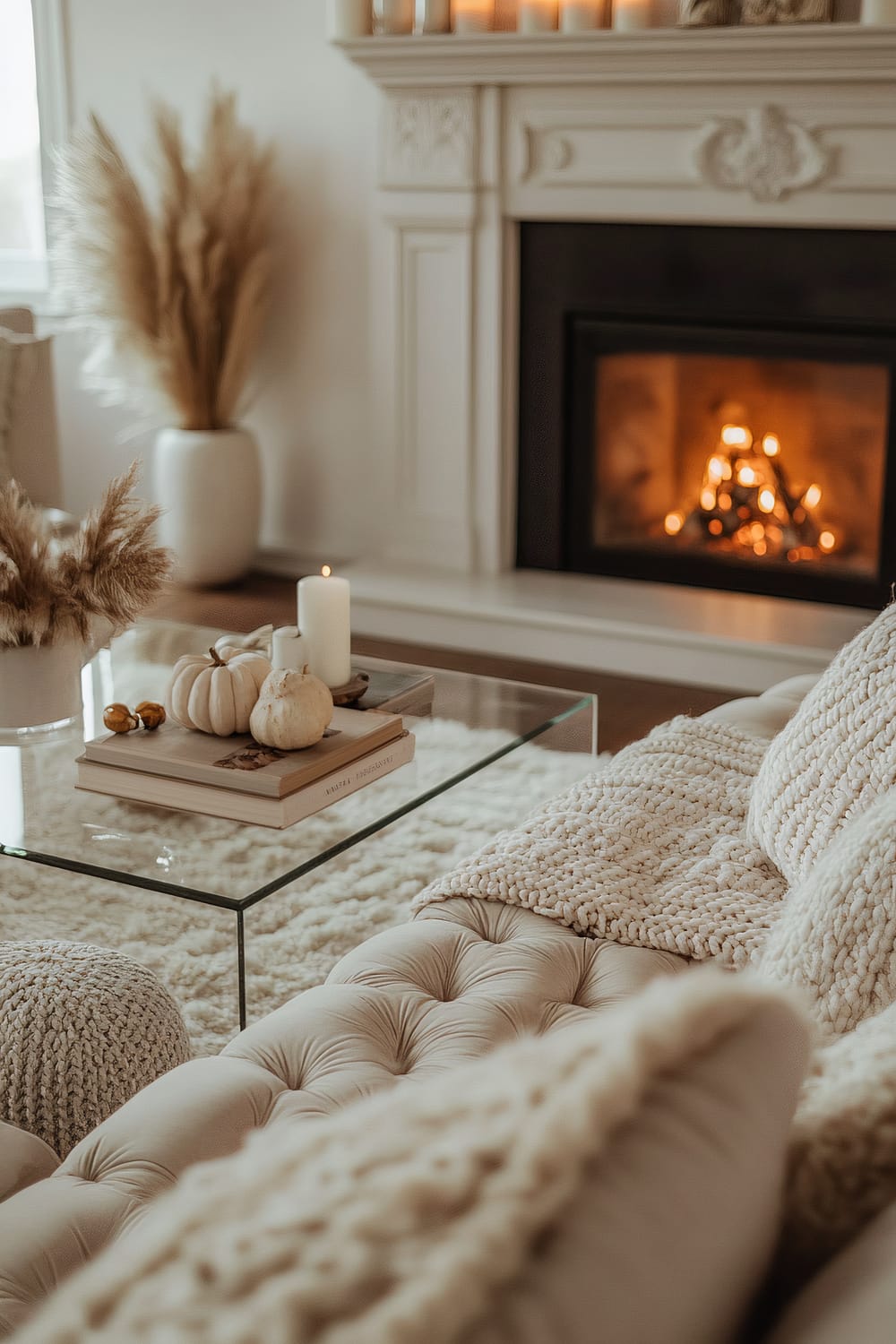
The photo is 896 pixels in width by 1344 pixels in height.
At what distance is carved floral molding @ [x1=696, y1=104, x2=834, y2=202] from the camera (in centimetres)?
320

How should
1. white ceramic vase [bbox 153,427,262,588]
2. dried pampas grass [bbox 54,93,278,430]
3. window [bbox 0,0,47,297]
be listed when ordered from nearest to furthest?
dried pampas grass [bbox 54,93,278,430] < white ceramic vase [bbox 153,427,262,588] < window [bbox 0,0,47,297]

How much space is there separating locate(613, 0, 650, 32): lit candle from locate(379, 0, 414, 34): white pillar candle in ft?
1.84

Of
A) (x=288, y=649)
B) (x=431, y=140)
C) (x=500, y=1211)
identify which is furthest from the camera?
(x=431, y=140)

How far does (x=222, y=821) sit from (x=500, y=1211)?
1414mm

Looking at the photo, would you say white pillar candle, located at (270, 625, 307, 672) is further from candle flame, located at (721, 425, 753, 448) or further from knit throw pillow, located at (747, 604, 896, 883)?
candle flame, located at (721, 425, 753, 448)

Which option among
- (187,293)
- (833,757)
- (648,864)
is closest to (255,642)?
(648,864)

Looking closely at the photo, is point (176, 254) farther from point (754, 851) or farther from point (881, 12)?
point (754, 851)

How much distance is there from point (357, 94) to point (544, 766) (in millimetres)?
2135

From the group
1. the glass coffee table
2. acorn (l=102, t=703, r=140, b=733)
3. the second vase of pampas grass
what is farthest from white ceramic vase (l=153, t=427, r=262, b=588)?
acorn (l=102, t=703, r=140, b=733)

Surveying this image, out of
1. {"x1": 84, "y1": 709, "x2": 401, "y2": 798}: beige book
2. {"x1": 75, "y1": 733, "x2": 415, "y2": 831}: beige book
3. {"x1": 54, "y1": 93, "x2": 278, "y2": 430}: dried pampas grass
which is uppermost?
{"x1": 54, "y1": 93, "x2": 278, "y2": 430}: dried pampas grass

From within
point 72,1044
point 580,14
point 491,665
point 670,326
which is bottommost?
point 491,665

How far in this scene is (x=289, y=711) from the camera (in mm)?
1773

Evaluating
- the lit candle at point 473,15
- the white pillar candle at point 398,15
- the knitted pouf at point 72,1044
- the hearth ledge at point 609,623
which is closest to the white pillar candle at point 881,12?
the lit candle at point 473,15

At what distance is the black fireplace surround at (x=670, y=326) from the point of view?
3330 millimetres
